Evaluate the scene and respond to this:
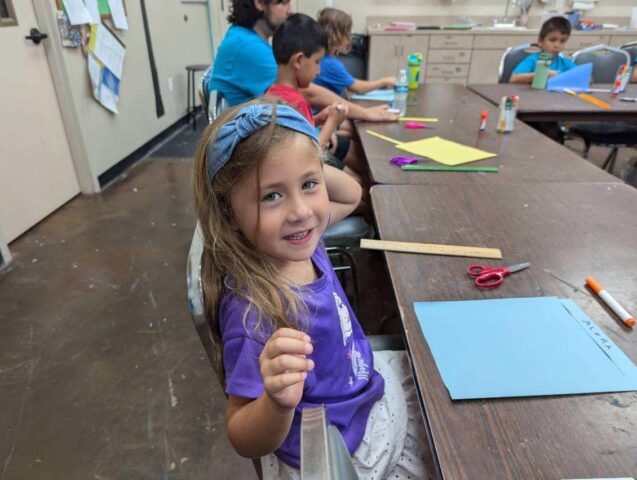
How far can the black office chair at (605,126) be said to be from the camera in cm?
Result: 276

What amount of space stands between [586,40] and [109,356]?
5595mm

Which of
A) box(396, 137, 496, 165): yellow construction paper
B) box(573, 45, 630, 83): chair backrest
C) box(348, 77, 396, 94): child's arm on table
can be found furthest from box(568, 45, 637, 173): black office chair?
box(396, 137, 496, 165): yellow construction paper

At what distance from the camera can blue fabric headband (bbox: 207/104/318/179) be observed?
642 mm

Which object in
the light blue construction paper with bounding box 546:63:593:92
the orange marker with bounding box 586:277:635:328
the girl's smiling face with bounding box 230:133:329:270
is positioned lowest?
the orange marker with bounding box 586:277:635:328

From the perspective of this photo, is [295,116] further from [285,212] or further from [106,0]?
[106,0]

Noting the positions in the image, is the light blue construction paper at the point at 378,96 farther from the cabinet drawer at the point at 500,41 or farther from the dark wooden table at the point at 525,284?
the cabinet drawer at the point at 500,41

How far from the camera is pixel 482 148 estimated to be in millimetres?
1547

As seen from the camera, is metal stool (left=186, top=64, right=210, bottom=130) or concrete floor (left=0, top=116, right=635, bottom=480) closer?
concrete floor (left=0, top=116, right=635, bottom=480)

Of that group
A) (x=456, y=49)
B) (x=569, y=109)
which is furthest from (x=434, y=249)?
(x=456, y=49)

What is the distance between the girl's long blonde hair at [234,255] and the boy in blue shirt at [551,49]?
2644 millimetres

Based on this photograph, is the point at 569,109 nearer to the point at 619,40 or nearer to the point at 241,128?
the point at 241,128

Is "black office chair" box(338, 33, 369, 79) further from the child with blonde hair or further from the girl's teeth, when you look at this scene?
the girl's teeth

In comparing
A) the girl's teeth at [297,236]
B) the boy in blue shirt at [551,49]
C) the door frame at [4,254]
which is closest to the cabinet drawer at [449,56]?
the boy in blue shirt at [551,49]

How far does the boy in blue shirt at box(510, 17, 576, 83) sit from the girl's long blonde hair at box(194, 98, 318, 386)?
2644 mm
